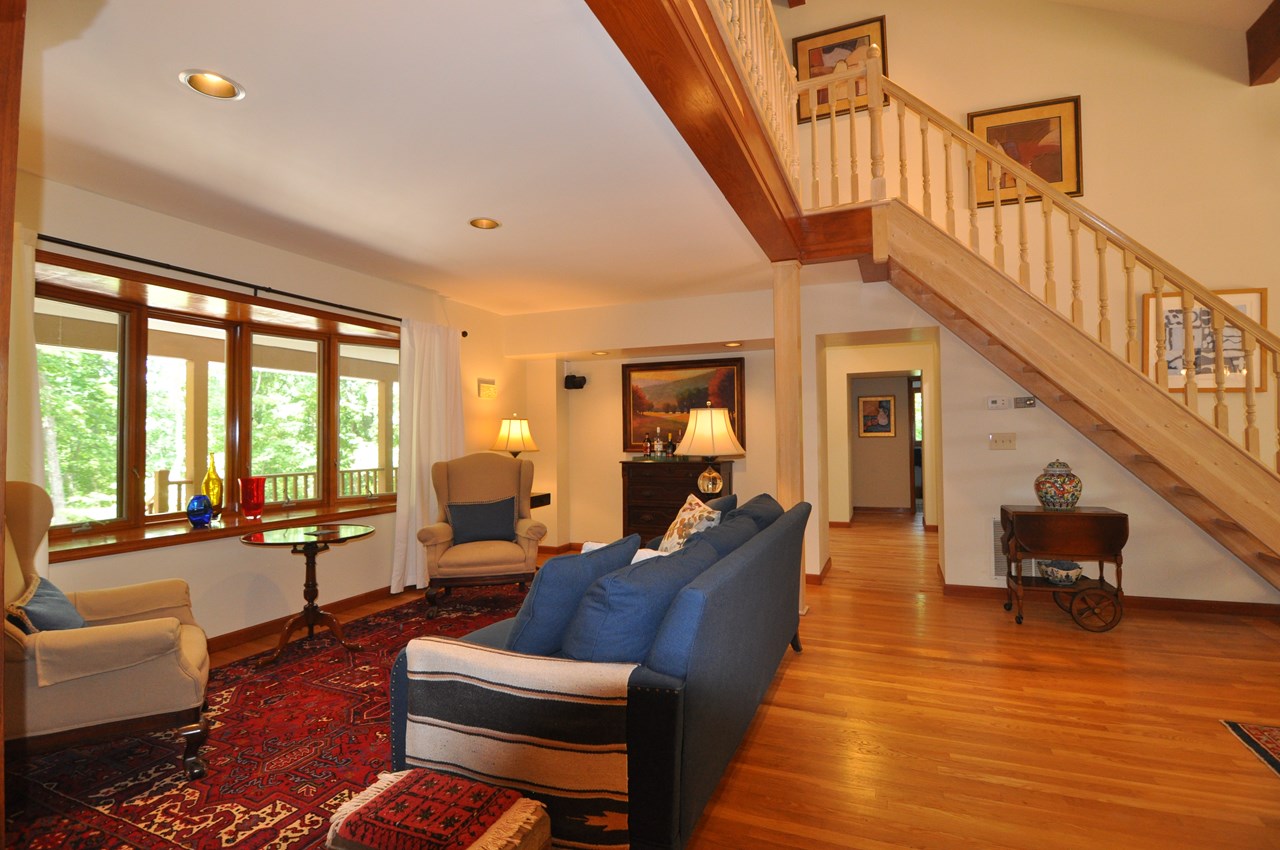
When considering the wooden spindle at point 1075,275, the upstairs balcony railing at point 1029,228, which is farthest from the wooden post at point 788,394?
the wooden spindle at point 1075,275

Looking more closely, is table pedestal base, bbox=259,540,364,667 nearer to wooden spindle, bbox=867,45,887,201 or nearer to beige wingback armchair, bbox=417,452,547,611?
beige wingback armchair, bbox=417,452,547,611

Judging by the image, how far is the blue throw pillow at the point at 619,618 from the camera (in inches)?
73.9

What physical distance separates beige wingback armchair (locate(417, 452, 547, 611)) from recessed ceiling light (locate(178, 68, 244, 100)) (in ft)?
9.26

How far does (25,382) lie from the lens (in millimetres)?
2910

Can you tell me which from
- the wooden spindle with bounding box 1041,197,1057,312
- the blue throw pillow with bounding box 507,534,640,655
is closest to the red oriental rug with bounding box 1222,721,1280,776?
the wooden spindle with bounding box 1041,197,1057,312

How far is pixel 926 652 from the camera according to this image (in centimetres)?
364

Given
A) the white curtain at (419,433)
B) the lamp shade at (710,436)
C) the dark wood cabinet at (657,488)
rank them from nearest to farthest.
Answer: the lamp shade at (710,436)
the white curtain at (419,433)
the dark wood cabinet at (657,488)

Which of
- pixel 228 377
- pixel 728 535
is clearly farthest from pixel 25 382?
pixel 728 535

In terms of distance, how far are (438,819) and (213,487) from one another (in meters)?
3.36

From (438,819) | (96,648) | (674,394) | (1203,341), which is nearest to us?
(438,819)

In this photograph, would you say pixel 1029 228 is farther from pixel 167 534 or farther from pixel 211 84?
pixel 167 534

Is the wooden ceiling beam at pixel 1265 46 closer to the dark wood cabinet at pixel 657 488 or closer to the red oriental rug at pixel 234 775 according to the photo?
the dark wood cabinet at pixel 657 488

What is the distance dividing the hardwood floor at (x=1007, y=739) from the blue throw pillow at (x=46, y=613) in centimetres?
144

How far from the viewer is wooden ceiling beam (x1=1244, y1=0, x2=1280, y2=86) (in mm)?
3756
